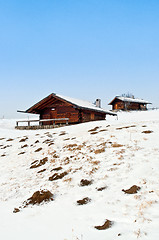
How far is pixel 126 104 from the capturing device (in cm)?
5000

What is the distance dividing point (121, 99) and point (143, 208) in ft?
157

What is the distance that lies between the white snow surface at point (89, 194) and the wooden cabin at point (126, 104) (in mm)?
43581

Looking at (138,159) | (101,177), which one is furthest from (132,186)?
(138,159)

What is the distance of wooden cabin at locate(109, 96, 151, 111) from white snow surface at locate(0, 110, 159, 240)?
4358 centimetres

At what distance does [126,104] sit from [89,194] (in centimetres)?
4856

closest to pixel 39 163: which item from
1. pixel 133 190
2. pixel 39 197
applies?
pixel 39 197

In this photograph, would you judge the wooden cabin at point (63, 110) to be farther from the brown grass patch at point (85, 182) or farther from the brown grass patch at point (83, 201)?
the brown grass patch at point (83, 201)

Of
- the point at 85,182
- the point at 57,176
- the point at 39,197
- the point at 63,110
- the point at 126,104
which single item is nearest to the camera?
the point at 39,197

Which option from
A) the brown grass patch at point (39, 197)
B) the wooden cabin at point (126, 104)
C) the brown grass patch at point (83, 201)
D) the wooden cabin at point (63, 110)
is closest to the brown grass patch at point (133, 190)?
the brown grass patch at point (83, 201)

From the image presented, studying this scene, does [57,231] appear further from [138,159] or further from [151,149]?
[151,149]

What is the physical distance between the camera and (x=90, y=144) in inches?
313

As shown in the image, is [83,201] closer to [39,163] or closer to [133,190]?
[133,190]

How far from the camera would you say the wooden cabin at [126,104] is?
163 ft

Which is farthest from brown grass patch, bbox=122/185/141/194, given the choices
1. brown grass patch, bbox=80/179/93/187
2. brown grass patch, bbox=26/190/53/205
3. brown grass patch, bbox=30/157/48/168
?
brown grass patch, bbox=30/157/48/168
